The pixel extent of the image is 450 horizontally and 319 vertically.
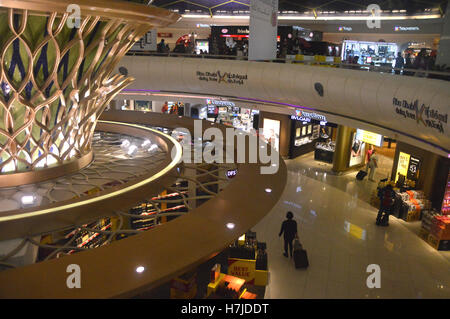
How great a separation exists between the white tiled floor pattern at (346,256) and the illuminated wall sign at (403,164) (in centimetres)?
194

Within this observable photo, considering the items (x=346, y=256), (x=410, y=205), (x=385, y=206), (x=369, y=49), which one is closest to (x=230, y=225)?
(x=346, y=256)

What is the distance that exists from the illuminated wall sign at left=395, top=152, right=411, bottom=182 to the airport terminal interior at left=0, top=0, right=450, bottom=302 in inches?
2.2

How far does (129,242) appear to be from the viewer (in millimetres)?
4254

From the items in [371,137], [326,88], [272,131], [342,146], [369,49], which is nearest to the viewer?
[326,88]

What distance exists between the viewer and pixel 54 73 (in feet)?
18.2

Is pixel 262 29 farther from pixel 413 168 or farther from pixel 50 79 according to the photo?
pixel 50 79

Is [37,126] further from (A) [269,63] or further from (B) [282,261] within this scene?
(A) [269,63]

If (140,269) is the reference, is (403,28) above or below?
above

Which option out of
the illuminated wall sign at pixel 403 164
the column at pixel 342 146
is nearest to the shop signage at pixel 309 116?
the column at pixel 342 146

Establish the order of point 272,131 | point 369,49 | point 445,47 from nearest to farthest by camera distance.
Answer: point 445,47, point 272,131, point 369,49

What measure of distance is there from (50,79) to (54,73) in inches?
4.6

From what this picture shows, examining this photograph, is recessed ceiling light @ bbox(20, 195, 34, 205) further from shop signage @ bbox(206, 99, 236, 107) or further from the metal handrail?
shop signage @ bbox(206, 99, 236, 107)
